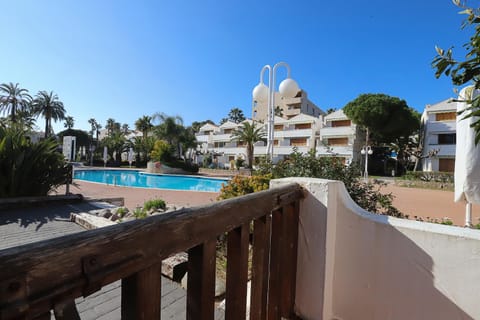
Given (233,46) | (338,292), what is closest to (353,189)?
(338,292)

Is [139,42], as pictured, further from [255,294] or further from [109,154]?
[109,154]

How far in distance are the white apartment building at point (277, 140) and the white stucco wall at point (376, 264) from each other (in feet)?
106

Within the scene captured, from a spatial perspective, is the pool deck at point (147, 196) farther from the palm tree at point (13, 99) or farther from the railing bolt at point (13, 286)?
the palm tree at point (13, 99)

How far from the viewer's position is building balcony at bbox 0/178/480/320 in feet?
2.06

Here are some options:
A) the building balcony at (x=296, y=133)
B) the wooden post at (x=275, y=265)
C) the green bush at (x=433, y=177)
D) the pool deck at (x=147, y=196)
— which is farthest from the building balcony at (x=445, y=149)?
the wooden post at (x=275, y=265)

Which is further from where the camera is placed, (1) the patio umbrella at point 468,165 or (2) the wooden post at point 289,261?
(1) the patio umbrella at point 468,165

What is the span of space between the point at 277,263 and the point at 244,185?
10.8 ft

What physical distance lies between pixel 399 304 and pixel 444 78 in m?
1.86

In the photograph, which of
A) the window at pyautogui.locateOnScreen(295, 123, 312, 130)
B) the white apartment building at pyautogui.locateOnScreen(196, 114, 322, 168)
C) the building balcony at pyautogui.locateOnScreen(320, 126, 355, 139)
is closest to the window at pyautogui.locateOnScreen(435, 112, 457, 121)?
the building balcony at pyautogui.locateOnScreen(320, 126, 355, 139)

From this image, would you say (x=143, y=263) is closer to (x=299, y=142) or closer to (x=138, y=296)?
(x=138, y=296)

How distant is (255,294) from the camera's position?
163cm

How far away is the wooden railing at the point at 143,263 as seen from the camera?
1.86ft

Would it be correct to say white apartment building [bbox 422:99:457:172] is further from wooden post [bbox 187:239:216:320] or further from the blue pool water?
wooden post [bbox 187:239:216:320]

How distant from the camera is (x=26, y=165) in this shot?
257 inches
